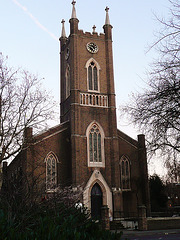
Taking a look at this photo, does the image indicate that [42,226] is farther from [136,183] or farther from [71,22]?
[71,22]

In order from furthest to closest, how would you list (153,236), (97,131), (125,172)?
(125,172) → (97,131) → (153,236)

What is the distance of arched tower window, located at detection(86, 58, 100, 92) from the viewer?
3312 cm

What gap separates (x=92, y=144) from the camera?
1227 inches

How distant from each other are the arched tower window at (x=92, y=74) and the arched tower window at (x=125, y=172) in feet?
26.0

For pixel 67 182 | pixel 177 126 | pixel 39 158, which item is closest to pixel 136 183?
pixel 67 182

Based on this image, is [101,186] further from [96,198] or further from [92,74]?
[92,74]

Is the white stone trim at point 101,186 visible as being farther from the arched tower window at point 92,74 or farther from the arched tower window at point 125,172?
the arched tower window at point 92,74

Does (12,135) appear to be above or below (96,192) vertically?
above

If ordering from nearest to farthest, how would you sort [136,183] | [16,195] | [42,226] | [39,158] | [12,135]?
[42,226]
[16,195]
[12,135]
[39,158]
[136,183]

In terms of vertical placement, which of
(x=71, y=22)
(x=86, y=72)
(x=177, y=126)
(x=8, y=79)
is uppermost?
(x=71, y=22)

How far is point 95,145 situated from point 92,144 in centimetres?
35

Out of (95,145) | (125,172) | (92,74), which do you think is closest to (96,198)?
(125,172)

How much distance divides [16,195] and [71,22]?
96.7ft

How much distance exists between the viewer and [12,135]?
20016 mm
